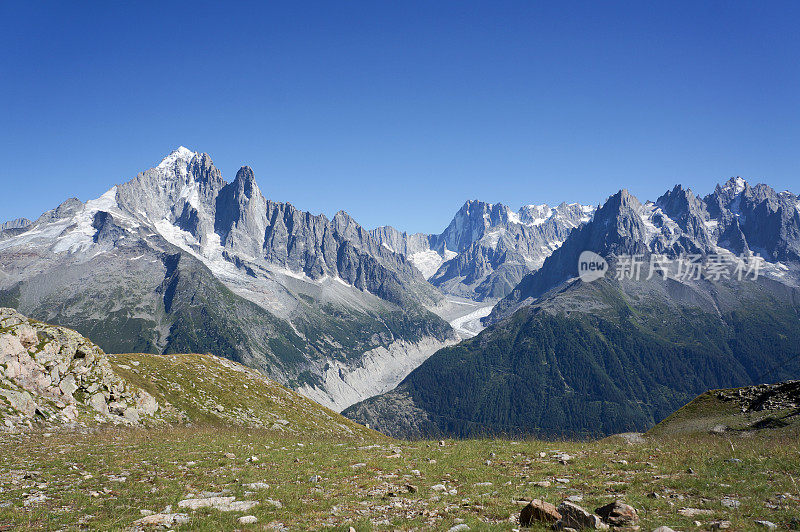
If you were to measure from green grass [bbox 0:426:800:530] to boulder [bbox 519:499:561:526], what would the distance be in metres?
0.56

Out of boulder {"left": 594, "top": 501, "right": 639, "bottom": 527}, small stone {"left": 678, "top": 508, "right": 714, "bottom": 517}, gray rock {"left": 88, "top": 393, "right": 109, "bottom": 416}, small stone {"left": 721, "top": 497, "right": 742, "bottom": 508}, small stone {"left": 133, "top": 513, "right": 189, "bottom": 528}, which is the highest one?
boulder {"left": 594, "top": 501, "right": 639, "bottom": 527}

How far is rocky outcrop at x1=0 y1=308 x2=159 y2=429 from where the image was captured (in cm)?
3278

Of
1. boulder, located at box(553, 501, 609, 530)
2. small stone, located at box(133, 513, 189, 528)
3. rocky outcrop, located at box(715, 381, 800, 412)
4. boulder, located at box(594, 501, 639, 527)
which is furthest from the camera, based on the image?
rocky outcrop, located at box(715, 381, 800, 412)

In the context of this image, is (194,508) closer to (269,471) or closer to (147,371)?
(269,471)

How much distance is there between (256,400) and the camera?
59969mm

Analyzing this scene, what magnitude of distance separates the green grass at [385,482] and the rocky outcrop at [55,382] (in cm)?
570

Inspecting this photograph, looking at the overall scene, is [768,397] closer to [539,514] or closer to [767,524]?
[767,524]

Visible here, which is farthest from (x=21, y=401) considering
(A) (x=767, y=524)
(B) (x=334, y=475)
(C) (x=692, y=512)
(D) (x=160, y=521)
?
(A) (x=767, y=524)

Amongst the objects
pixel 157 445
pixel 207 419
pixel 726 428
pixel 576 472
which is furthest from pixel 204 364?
pixel 726 428

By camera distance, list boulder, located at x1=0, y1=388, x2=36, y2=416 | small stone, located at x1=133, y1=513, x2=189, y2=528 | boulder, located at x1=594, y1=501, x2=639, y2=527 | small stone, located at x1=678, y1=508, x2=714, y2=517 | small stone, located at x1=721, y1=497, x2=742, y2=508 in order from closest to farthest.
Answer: boulder, located at x1=594, y1=501, x2=639, y2=527, small stone, located at x1=678, y1=508, x2=714, y2=517, small stone, located at x1=721, y1=497, x2=742, y2=508, small stone, located at x1=133, y1=513, x2=189, y2=528, boulder, located at x1=0, y1=388, x2=36, y2=416

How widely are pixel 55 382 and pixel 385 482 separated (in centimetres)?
3299

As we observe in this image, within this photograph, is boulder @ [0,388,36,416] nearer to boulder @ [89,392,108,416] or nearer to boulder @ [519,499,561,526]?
boulder @ [89,392,108,416]

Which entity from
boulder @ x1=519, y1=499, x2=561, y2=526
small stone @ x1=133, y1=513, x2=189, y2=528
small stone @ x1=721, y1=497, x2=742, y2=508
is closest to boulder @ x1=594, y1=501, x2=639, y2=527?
boulder @ x1=519, y1=499, x2=561, y2=526

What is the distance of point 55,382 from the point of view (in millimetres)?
36375
